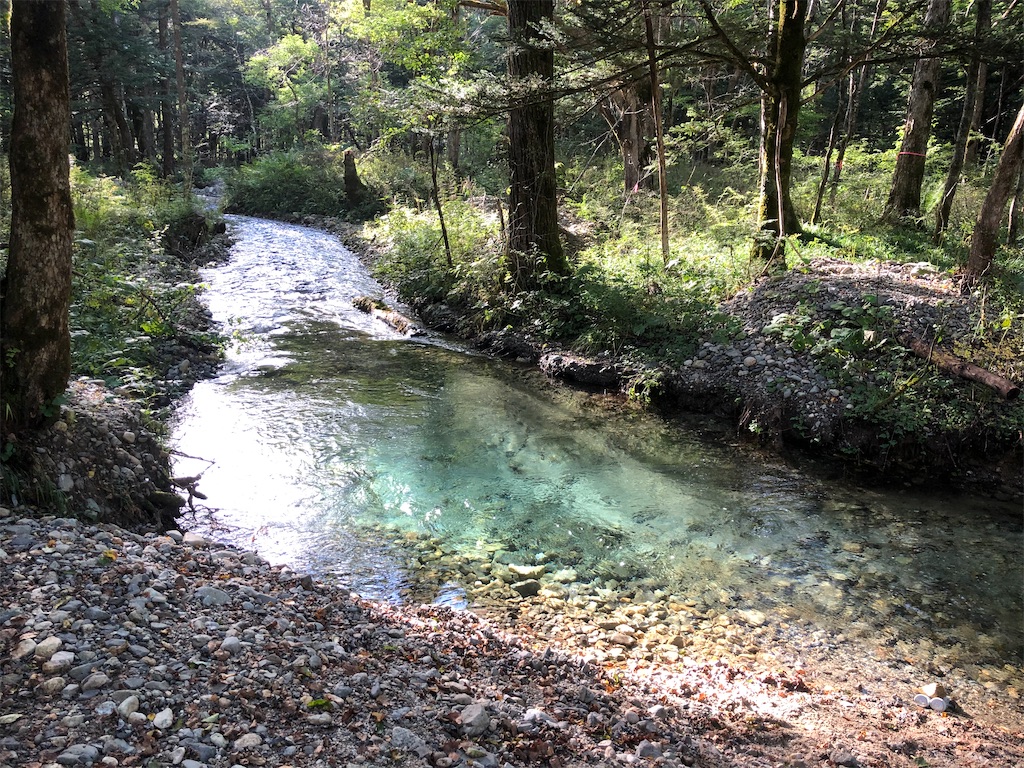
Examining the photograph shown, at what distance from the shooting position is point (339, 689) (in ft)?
10.2

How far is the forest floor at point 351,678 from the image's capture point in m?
2.69

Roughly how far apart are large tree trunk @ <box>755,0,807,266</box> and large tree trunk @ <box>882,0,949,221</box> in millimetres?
3432

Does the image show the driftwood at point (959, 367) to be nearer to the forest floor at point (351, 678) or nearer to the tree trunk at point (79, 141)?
the forest floor at point (351, 678)

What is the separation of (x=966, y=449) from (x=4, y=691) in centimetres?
821

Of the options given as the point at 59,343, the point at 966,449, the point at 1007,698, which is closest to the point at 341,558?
the point at 59,343

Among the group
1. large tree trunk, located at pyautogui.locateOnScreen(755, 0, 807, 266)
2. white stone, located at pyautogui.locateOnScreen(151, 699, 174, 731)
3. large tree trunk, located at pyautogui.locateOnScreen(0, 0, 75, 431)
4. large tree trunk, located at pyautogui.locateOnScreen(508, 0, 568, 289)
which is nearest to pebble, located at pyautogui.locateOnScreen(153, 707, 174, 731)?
white stone, located at pyautogui.locateOnScreen(151, 699, 174, 731)

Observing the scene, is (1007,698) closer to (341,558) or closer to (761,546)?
(761,546)

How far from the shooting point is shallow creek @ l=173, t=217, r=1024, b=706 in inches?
190

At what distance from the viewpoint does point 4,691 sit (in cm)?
262

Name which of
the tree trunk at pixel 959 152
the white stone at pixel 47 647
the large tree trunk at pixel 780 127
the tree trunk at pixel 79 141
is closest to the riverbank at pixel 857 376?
the large tree trunk at pixel 780 127

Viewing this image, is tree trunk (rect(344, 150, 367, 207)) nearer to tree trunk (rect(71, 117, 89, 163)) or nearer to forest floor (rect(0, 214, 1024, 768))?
tree trunk (rect(71, 117, 89, 163))

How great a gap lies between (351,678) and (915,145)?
13908mm

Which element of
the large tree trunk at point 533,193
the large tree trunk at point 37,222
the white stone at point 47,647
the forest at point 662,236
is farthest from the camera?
the large tree trunk at point 533,193

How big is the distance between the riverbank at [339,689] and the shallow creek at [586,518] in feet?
1.95
